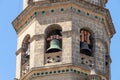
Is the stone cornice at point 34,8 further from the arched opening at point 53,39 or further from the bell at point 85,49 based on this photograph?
the bell at point 85,49

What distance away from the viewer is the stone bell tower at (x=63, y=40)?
34812mm

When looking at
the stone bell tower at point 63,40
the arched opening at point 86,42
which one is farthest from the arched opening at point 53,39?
the arched opening at point 86,42

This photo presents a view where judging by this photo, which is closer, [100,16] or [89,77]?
[89,77]

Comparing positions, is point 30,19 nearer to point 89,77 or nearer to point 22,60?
point 22,60

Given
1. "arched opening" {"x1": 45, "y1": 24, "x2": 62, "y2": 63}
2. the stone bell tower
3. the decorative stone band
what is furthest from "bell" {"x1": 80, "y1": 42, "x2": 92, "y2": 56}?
the decorative stone band

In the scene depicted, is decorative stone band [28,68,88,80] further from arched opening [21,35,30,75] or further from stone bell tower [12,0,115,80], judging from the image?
arched opening [21,35,30,75]

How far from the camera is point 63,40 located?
35500 mm

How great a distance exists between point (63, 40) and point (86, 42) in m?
1.32

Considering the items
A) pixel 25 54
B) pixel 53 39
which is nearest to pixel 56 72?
pixel 53 39

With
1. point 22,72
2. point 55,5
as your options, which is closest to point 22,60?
point 22,72

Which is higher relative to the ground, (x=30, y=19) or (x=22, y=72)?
(x=30, y=19)

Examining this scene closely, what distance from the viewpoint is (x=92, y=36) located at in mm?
36438

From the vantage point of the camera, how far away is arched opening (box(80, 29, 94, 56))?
118 ft

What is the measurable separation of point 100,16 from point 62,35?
2.49 metres
